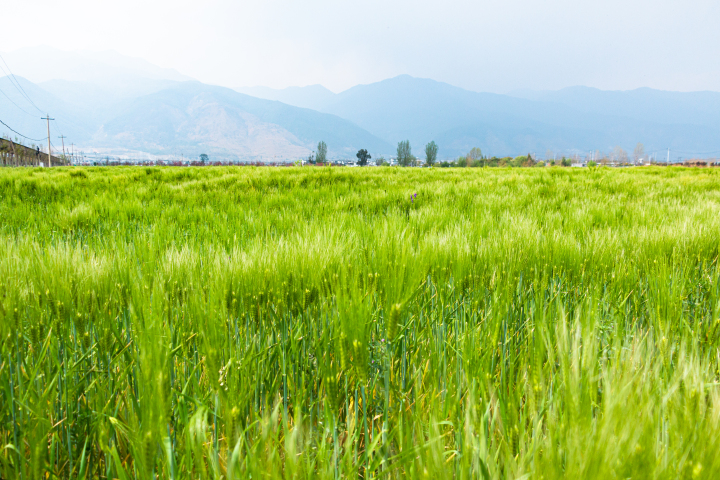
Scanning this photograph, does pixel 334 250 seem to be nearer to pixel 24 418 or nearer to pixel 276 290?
pixel 276 290

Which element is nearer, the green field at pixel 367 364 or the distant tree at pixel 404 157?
the green field at pixel 367 364

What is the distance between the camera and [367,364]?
736mm

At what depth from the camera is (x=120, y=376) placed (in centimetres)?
78

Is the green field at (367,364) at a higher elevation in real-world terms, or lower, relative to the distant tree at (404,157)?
lower

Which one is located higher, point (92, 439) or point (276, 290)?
point (276, 290)

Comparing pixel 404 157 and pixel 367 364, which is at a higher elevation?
pixel 404 157

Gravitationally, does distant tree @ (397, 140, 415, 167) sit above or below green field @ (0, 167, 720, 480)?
above

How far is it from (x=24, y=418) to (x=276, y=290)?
625 millimetres

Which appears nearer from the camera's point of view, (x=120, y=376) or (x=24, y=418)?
(x=24, y=418)

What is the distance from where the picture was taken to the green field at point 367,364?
1.66 feet

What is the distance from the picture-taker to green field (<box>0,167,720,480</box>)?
1.66ft

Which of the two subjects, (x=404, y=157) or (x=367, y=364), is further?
(x=404, y=157)

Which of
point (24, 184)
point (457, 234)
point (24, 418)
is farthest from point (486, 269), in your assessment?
point (24, 184)

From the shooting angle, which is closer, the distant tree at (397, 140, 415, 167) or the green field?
the green field
